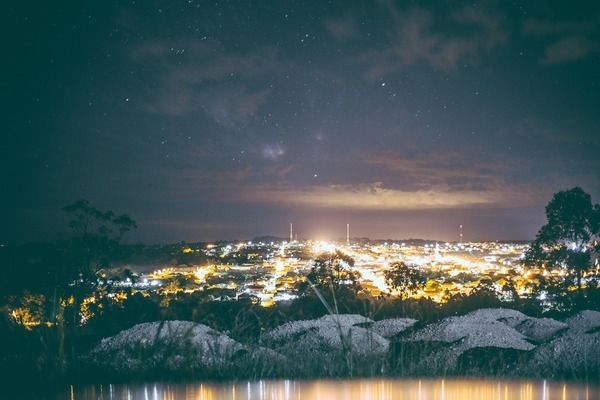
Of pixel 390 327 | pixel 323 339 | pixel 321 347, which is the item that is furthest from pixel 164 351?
pixel 390 327

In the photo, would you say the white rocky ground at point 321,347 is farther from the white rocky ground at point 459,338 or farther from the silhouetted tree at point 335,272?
the silhouetted tree at point 335,272

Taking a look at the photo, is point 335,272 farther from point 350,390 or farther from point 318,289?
point 350,390

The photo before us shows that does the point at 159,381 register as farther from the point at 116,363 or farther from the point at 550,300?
the point at 550,300

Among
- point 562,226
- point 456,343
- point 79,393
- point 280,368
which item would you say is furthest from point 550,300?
point 79,393

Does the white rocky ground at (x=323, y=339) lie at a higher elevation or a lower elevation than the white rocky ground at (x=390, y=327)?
higher

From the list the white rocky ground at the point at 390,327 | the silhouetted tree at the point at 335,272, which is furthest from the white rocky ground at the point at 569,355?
the silhouetted tree at the point at 335,272

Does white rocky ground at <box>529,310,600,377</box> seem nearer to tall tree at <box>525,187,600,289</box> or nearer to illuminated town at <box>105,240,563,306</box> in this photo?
illuminated town at <box>105,240,563,306</box>

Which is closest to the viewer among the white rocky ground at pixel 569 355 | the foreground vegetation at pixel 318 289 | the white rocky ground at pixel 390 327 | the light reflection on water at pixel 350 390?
the light reflection on water at pixel 350 390

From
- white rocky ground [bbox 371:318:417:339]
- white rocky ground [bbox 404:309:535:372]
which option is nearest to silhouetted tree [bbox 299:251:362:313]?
white rocky ground [bbox 371:318:417:339]
